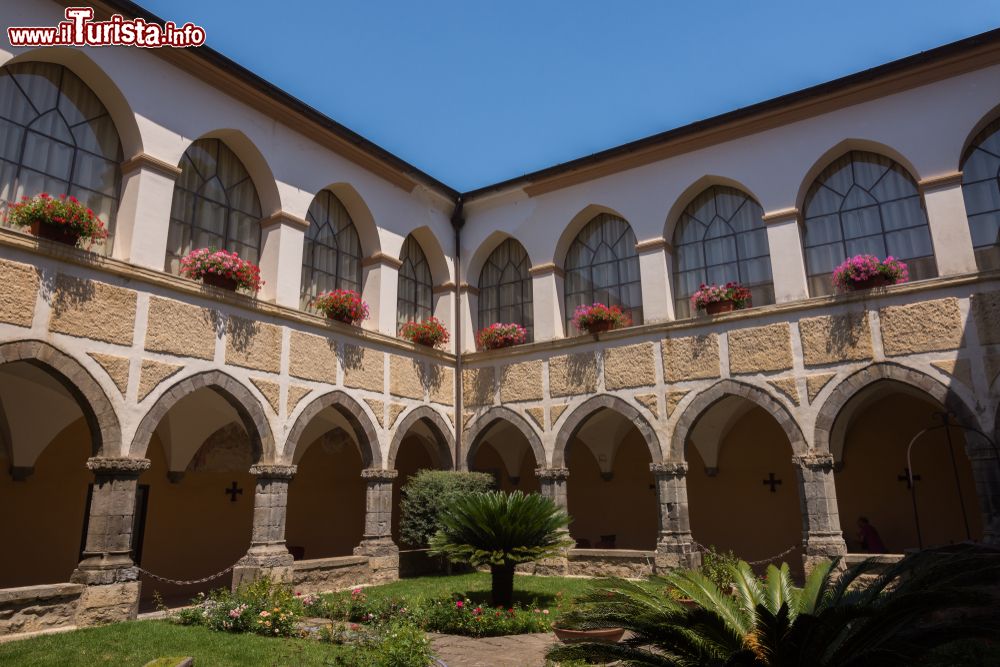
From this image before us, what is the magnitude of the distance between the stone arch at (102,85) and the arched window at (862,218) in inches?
415

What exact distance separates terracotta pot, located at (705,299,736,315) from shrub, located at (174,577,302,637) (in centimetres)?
790

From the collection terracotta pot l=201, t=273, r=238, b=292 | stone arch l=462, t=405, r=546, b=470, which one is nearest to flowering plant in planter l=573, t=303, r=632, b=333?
stone arch l=462, t=405, r=546, b=470

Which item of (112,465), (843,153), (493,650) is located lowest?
(493,650)

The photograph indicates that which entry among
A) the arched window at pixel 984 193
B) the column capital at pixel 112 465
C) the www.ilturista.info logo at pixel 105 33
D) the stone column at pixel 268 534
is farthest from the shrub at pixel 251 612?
the arched window at pixel 984 193

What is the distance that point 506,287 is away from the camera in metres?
15.3

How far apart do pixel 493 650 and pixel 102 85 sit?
8.85 m

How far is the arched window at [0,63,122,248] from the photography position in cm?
901

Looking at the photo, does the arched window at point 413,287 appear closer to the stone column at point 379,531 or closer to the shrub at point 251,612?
the stone column at point 379,531

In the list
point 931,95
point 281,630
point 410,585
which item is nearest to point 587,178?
point 931,95

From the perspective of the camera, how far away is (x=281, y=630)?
7699 millimetres

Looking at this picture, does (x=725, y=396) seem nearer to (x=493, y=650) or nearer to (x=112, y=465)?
(x=493, y=650)

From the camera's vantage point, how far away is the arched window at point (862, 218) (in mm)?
11242

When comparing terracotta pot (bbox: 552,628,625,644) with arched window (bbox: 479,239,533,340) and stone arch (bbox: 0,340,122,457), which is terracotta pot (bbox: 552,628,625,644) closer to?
stone arch (bbox: 0,340,122,457)

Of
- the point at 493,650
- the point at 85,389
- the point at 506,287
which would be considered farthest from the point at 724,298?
the point at 85,389
